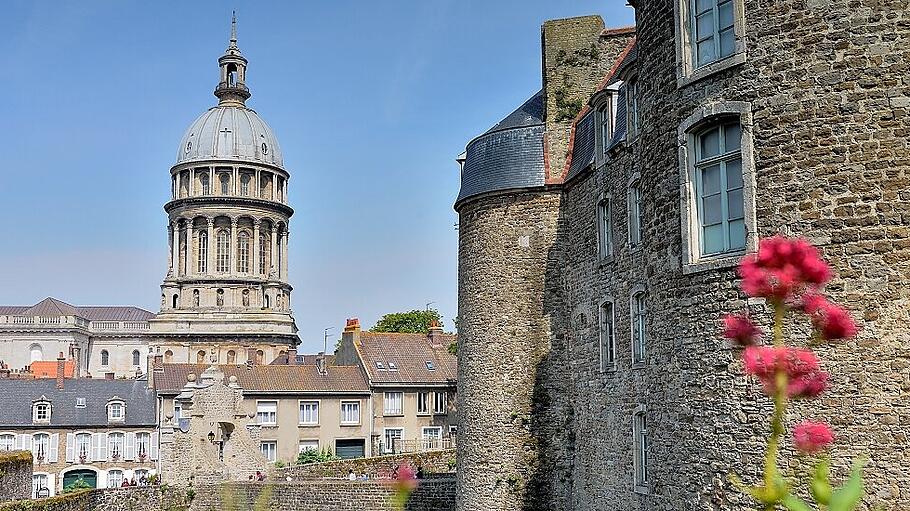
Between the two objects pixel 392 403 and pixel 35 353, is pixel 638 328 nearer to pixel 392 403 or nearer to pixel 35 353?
pixel 392 403

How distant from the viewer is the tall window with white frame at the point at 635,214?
14.9 meters

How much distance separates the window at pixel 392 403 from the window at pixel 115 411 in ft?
37.9

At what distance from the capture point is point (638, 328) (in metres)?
14.9

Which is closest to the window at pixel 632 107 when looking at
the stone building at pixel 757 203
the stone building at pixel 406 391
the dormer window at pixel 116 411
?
the stone building at pixel 757 203

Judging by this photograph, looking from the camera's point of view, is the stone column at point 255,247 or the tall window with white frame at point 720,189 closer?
the tall window with white frame at point 720,189

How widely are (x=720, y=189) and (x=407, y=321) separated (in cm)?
6396

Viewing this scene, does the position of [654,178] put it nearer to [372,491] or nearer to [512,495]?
[512,495]

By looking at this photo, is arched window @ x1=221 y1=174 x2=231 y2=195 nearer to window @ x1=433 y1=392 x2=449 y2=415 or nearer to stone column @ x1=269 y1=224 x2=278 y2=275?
stone column @ x1=269 y1=224 x2=278 y2=275

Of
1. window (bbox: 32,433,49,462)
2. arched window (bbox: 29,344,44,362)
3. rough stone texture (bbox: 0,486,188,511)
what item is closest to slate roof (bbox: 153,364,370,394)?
window (bbox: 32,433,49,462)

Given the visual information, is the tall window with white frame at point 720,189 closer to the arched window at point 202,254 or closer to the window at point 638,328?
the window at point 638,328

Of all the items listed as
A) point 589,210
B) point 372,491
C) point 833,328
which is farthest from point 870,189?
point 372,491

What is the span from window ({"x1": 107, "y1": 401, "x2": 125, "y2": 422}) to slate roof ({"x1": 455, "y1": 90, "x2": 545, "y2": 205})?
28.7m

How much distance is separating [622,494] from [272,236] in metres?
60.2

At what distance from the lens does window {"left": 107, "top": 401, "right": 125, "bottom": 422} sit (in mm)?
44375
